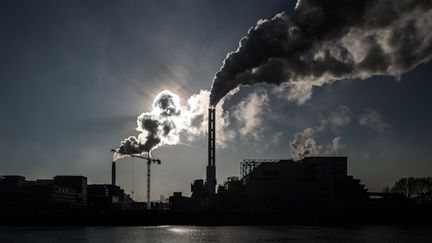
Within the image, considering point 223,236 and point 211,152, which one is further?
point 211,152

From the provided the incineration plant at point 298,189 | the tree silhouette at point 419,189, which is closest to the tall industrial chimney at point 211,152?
the incineration plant at point 298,189

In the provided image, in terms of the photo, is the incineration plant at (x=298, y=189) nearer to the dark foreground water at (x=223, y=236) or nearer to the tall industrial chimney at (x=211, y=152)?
the tall industrial chimney at (x=211, y=152)

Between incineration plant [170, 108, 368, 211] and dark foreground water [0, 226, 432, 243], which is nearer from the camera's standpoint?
dark foreground water [0, 226, 432, 243]

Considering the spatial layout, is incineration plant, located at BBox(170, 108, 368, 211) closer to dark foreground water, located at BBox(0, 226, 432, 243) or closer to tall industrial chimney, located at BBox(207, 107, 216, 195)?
tall industrial chimney, located at BBox(207, 107, 216, 195)

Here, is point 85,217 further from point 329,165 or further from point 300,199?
point 329,165

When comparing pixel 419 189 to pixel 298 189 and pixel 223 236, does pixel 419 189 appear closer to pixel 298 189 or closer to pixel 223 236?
pixel 298 189

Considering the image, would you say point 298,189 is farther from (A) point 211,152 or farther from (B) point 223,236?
(B) point 223,236

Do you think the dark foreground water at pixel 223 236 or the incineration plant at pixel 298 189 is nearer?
the dark foreground water at pixel 223 236

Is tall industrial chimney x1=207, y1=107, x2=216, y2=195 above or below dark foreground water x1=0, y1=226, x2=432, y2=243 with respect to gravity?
above

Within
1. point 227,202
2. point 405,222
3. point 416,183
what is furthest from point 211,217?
point 416,183

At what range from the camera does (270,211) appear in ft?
521

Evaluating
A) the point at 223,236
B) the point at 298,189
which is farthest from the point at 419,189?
→ the point at 223,236

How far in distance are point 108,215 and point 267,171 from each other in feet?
190

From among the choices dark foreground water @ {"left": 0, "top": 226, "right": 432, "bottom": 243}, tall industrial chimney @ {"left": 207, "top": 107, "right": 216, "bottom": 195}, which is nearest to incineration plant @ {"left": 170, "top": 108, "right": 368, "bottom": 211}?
tall industrial chimney @ {"left": 207, "top": 107, "right": 216, "bottom": 195}
